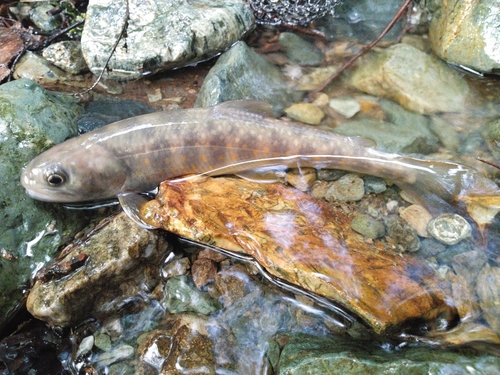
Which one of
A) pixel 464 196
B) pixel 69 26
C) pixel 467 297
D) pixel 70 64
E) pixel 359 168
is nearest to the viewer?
pixel 467 297

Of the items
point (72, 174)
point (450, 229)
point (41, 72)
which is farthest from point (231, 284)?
point (41, 72)

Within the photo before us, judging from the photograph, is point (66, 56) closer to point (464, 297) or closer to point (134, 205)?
point (134, 205)

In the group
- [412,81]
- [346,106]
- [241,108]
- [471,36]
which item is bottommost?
[346,106]

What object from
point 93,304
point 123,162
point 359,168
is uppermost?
point 359,168

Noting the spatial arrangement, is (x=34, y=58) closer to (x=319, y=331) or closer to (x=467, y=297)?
(x=319, y=331)

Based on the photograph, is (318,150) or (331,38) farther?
(331,38)

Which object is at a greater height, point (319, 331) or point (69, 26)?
point (69, 26)

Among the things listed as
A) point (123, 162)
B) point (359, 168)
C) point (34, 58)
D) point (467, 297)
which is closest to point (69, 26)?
point (34, 58)

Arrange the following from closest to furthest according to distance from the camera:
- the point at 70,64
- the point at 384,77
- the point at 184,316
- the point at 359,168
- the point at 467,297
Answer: the point at 467,297
the point at 184,316
the point at 359,168
the point at 384,77
the point at 70,64

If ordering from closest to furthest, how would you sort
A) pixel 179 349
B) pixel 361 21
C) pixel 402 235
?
pixel 179 349 < pixel 402 235 < pixel 361 21
